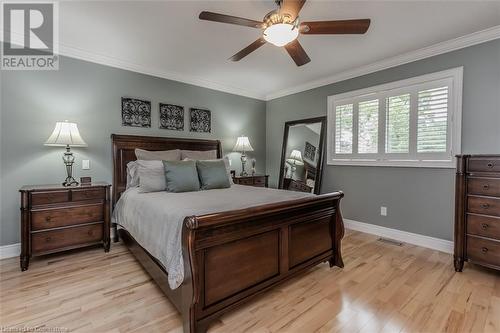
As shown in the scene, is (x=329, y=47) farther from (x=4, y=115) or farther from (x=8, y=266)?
(x=8, y=266)

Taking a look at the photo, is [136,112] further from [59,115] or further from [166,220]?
[166,220]

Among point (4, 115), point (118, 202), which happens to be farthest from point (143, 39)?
point (118, 202)

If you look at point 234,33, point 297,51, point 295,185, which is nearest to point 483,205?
point 297,51

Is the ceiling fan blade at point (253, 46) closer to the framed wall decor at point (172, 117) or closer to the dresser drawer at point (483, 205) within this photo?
the framed wall decor at point (172, 117)

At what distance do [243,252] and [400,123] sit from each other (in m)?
2.86

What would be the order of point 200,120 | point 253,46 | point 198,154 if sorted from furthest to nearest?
point 200,120 → point 198,154 → point 253,46

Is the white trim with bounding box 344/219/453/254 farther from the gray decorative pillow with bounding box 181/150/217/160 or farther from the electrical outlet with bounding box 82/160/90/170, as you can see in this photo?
the electrical outlet with bounding box 82/160/90/170

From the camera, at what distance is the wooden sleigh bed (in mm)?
1514

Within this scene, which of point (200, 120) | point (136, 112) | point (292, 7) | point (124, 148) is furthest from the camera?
point (200, 120)

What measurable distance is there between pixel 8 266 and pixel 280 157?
165 inches

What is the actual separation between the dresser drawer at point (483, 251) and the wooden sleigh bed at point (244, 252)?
1235mm

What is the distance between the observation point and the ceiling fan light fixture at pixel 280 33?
6.06ft

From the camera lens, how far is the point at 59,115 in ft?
9.82

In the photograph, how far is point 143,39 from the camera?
2.80m
